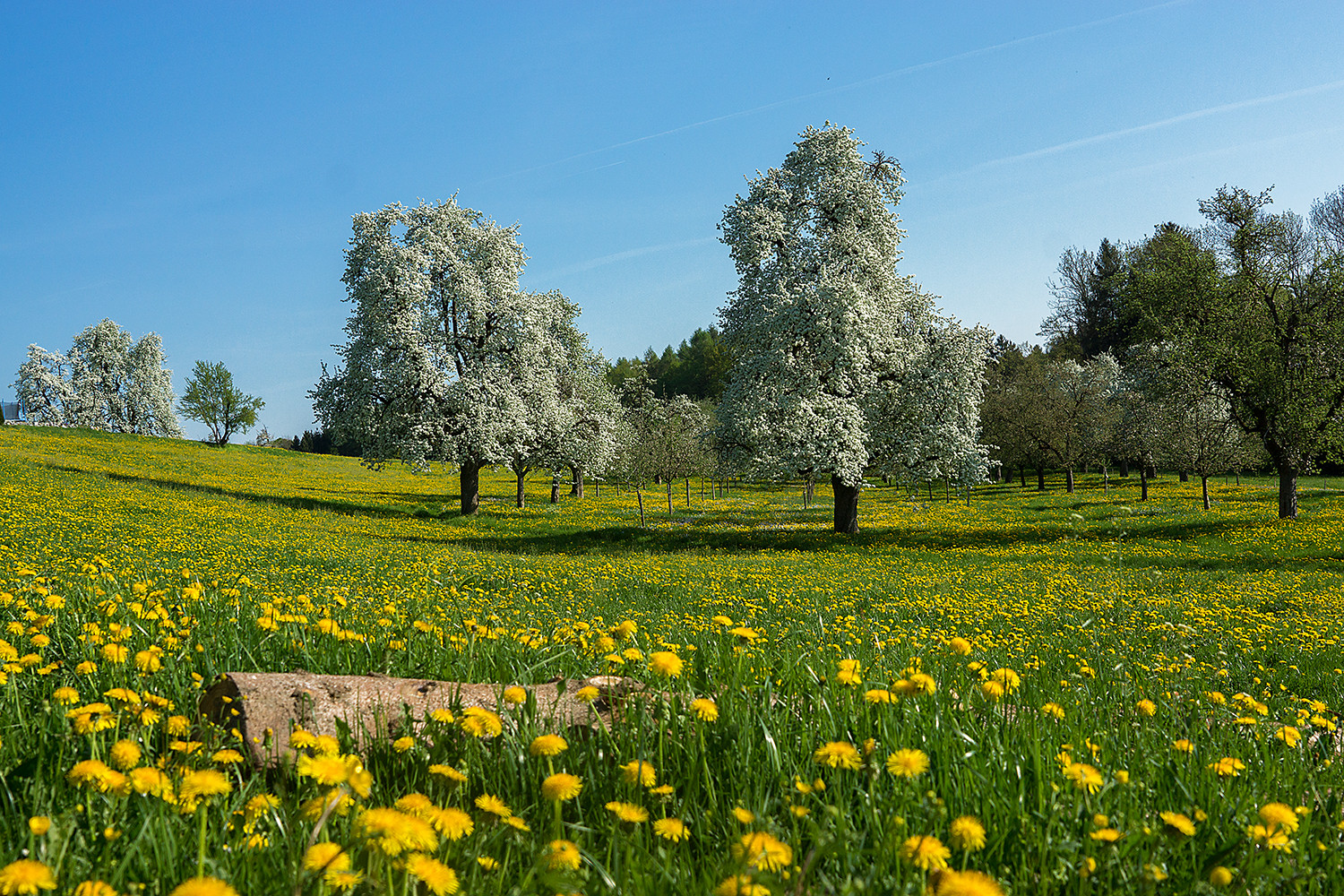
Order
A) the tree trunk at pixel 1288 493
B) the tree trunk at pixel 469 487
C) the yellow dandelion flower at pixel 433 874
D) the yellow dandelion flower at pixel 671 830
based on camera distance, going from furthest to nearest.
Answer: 1. the tree trunk at pixel 469 487
2. the tree trunk at pixel 1288 493
3. the yellow dandelion flower at pixel 671 830
4. the yellow dandelion flower at pixel 433 874

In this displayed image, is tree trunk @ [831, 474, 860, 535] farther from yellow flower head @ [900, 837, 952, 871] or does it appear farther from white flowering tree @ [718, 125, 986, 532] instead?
yellow flower head @ [900, 837, 952, 871]

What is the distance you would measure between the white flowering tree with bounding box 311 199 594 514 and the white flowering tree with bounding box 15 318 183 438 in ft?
230

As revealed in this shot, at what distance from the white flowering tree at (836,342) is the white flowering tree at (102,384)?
278 ft

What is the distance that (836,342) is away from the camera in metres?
23.6

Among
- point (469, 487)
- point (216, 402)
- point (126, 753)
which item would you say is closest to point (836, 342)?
point (469, 487)

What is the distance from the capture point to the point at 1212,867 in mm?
1955

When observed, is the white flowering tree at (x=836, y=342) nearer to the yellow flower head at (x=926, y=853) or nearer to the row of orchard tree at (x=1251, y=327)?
the row of orchard tree at (x=1251, y=327)

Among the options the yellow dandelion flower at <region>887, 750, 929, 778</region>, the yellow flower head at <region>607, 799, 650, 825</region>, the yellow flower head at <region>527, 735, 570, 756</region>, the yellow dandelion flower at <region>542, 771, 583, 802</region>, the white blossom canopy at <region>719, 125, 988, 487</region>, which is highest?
the white blossom canopy at <region>719, 125, 988, 487</region>

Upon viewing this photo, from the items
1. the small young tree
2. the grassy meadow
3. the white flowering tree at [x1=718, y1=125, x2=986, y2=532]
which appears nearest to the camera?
the grassy meadow

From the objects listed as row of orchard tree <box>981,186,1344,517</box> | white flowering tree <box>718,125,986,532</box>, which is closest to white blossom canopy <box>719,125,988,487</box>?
white flowering tree <box>718,125,986,532</box>

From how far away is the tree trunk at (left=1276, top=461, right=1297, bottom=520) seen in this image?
26.3 metres

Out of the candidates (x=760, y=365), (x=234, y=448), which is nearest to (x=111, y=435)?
(x=234, y=448)

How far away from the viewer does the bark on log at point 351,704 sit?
106 inches

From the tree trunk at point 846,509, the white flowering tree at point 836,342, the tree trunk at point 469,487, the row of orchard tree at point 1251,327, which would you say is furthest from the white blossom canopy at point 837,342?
the tree trunk at point 469,487
